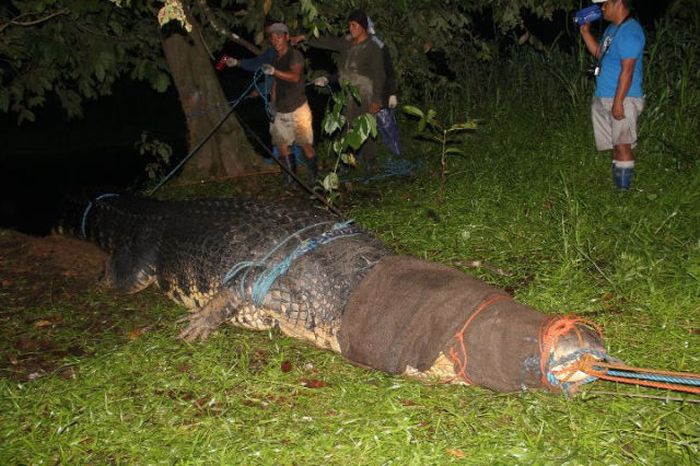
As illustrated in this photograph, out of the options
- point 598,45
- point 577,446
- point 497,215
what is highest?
point 598,45

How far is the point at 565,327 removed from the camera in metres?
2.55

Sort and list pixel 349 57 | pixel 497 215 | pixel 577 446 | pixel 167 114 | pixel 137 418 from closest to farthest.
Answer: pixel 577 446 < pixel 137 418 < pixel 497 215 < pixel 349 57 < pixel 167 114

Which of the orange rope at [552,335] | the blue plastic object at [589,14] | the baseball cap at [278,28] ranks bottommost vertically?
the orange rope at [552,335]

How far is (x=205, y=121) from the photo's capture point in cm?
780

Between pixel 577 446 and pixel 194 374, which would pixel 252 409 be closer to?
pixel 194 374

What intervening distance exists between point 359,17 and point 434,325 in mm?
4528

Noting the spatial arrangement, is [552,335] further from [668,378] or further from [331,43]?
[331,43]

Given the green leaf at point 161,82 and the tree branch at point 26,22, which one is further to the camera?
the green leaf at point 161,82

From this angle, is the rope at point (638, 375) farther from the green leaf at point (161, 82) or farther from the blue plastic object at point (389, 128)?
the green leaf at point (161, 82)

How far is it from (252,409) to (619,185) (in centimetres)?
378

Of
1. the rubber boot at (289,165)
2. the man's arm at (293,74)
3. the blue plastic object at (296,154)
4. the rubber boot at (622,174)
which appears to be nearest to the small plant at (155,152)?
the blue plastic object at (296,154)

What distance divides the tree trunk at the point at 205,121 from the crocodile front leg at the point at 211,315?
4.16 m

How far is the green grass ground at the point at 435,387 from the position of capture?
2.52 m

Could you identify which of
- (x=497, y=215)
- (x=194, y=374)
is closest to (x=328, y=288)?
(x=194, y=374)
